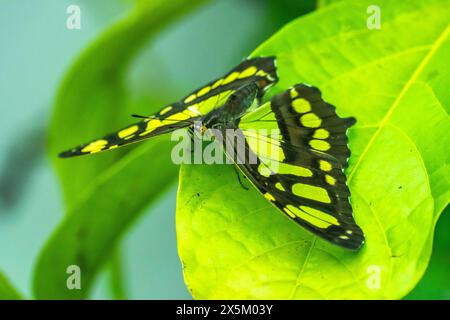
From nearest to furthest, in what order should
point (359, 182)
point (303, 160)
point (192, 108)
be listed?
point (359, 182) < point (303, 160) < point (192, 108)

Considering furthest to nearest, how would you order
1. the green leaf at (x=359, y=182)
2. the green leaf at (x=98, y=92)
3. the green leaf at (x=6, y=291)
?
1. the green leaf at (x=98, y=92)
2. the green leaf at (x=6, y=291)
3. the green leaf at (x=359, y=182)

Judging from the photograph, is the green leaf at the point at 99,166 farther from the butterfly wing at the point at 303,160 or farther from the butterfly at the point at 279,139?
the butterfly wing at the point at 303,160

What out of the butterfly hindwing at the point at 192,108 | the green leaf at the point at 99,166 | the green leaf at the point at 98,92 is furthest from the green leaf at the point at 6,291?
the green leaf at the point at 98,92

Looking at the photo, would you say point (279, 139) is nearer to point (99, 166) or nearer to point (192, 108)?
point (192, 108)

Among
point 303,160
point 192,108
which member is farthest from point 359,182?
point 192,108

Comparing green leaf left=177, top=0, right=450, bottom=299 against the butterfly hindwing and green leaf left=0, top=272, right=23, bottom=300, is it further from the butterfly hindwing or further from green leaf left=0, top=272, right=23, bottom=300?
green leaf left=0, top=272, right=23, bottom=300
